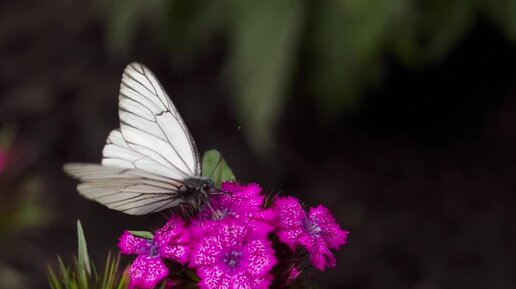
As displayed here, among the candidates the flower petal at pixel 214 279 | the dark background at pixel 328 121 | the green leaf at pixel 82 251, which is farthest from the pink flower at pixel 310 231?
the dark background at pixel 328 121

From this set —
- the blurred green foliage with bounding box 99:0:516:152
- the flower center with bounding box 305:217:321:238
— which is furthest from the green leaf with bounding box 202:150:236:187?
the blurred green foliage with bounding box 99:0:516:152

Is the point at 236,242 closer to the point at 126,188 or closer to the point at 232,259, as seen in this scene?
the point at 232,259

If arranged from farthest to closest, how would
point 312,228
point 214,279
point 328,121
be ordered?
point 328,121 → point 312,228 → point 214,279

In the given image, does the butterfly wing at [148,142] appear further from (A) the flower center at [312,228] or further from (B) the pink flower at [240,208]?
(A) the flower center at [312,228]

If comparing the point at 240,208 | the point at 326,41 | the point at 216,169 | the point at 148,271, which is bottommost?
the point at 148,271

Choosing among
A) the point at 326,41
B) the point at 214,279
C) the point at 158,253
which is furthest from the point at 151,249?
the point at 326,41

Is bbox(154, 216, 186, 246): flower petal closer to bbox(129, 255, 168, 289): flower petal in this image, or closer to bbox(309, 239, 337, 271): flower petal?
bbox(129, 255, 168, 289): flower petal
